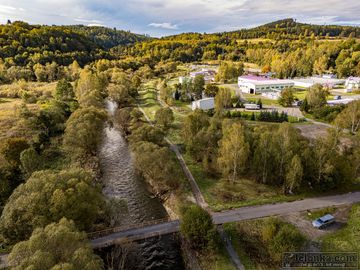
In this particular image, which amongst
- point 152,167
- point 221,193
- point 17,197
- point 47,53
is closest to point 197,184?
point 221,193

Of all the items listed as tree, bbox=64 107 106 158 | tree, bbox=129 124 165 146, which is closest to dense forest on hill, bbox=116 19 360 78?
tree, bbox=129 124 165 146

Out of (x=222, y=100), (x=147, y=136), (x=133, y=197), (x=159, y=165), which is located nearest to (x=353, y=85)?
(x=222, y=100)

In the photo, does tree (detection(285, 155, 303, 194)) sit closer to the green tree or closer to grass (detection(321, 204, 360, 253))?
grass (detection(321, 204, 360, 253))

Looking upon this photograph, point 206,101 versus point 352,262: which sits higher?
point 206,101

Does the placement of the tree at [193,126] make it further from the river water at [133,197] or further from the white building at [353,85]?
the white building at [353,85]

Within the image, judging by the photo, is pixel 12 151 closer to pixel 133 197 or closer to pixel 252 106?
pixel 133 197

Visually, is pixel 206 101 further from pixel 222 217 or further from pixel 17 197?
pixel 17 197
